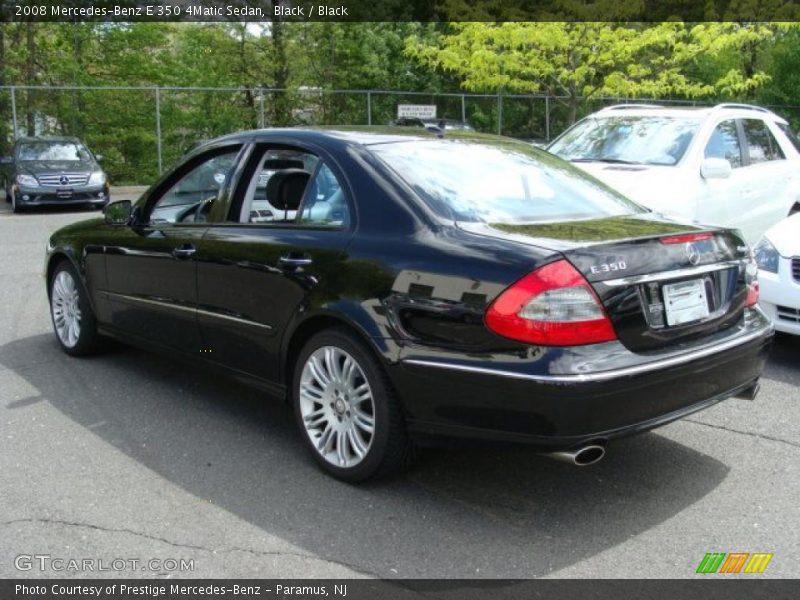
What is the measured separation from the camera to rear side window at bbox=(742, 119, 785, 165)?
9102 millimetres

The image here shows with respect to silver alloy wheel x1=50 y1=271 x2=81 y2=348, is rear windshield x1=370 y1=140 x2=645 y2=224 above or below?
above

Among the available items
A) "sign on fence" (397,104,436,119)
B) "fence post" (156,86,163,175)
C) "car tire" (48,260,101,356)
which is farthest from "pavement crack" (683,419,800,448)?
"fence post" (156,86,163,175)

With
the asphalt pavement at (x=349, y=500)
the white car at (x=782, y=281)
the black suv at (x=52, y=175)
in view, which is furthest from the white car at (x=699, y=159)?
the black suv at (x=52, y=175)

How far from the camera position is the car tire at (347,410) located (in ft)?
12.7

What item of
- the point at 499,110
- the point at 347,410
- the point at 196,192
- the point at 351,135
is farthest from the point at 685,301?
the point at 499,110

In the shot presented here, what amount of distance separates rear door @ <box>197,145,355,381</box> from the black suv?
46.6ft

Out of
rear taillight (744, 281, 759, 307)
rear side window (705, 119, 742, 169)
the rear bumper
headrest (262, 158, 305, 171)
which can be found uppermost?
rear side window (705, 119, 742, 169)

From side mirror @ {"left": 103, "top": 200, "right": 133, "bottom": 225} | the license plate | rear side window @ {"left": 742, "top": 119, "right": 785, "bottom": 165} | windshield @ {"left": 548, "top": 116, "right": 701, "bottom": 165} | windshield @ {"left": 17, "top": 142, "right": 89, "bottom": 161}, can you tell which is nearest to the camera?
the license plate

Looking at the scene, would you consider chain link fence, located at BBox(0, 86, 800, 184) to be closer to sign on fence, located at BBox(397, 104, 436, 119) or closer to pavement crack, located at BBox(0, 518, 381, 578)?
sign on fence, located at BBox(397, 104, 436, 119)

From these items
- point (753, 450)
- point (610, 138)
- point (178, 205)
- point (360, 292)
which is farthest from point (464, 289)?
point (610, 138)

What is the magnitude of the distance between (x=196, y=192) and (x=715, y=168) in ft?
15.4

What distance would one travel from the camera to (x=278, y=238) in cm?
445

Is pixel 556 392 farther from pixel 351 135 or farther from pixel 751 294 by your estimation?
pixel 351 135

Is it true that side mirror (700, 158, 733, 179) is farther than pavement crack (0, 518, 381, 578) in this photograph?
Yes
